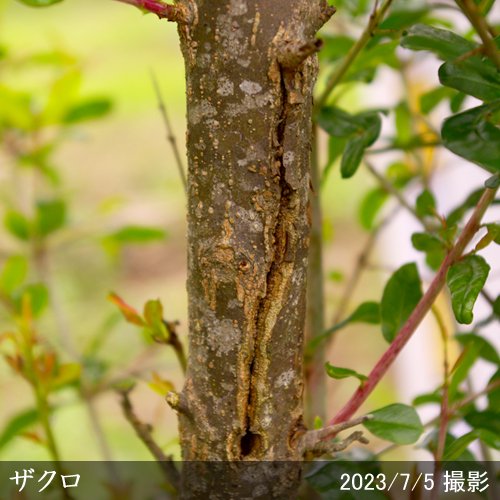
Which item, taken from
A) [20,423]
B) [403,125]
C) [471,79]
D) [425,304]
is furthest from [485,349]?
[20,423]

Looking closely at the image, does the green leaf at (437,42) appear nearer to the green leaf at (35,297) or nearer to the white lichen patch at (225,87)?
the white lichen patch at (225,87)

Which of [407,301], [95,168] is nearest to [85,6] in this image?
[95,168]

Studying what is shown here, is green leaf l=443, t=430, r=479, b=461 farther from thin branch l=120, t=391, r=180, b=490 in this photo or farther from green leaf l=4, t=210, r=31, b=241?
green leaf l=4, t=210, r=31, b=241

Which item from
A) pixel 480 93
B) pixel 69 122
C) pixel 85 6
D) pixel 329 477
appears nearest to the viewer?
pixel 480 93

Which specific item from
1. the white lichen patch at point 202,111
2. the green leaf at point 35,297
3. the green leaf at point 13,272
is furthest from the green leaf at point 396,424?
the green leaf at point 13,272

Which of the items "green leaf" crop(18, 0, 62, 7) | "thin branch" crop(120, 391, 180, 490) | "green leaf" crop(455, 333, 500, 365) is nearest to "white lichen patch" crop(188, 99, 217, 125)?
"green leaf" crop(18, 0, 62, 7)

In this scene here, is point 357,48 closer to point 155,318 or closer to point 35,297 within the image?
point 155,318

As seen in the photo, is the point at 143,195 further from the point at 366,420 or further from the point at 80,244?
the point at 366,420
